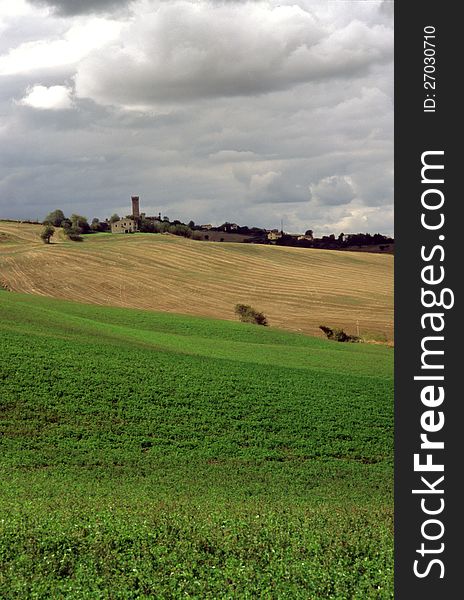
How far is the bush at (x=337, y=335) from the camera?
7175 cm

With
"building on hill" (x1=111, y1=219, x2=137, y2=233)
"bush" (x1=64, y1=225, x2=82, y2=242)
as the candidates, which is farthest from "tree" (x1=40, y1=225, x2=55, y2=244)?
"building on hill" (x1=111, y1=219, x2=137, y2=233)

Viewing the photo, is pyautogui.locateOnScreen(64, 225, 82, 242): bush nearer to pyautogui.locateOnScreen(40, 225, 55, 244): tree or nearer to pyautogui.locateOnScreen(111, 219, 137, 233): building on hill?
pyautogui.locateOnScreen(40, 225, 55, 244): tree

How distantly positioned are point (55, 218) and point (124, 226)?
1128cm

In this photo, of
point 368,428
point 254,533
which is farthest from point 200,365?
point 254,533

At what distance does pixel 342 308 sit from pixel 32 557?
72.7 meters

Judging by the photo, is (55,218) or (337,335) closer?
(337,335)

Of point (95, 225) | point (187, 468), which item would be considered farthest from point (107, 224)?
point (187, 468)

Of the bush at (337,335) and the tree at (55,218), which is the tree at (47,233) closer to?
the tree at (55,218)

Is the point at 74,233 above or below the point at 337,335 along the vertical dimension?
above

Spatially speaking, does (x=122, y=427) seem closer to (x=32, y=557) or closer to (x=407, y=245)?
(x=32, y=557)

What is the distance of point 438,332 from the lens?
8.95 metres

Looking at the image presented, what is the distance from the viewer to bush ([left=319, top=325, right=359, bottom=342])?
7175 centimetres

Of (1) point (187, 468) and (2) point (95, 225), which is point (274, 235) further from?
(1) point (187, 468)

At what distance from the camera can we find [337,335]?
236 ft
